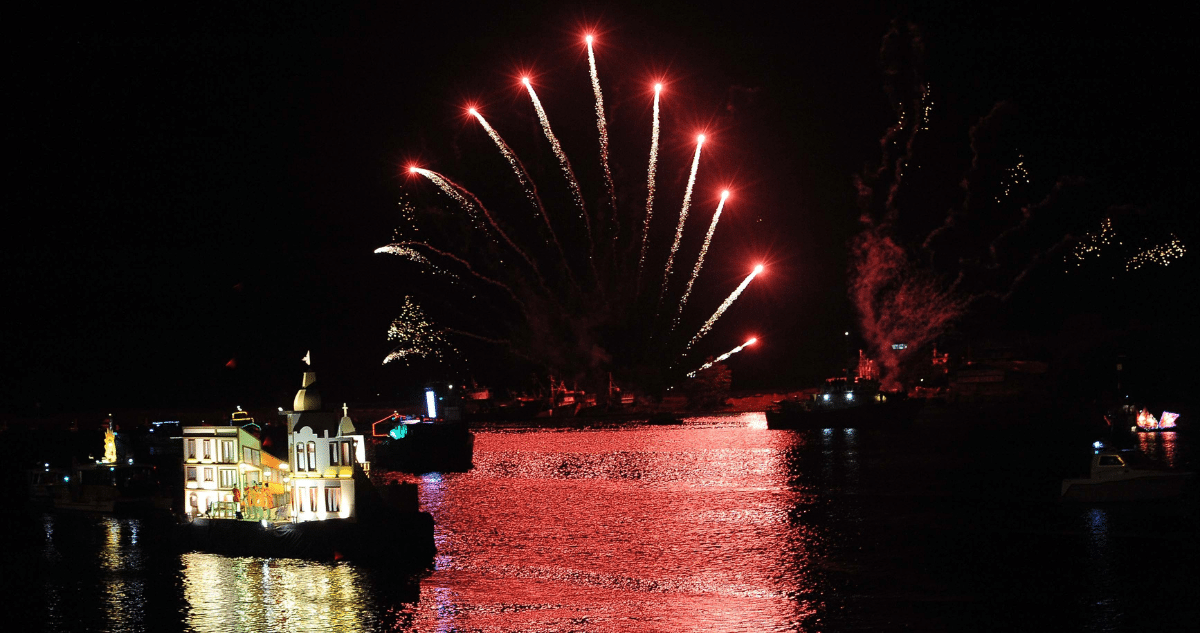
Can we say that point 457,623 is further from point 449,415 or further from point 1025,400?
point 1025,400

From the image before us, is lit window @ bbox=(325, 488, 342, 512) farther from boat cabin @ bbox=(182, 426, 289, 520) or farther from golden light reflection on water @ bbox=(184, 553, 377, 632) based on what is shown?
golden light reflection on water @ bbox=(184, 553, 377, 632)

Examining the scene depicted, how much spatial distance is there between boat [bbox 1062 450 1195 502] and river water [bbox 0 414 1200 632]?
0.98 meters

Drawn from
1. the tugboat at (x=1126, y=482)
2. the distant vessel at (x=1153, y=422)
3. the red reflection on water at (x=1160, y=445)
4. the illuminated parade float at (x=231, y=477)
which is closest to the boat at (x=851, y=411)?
the distant vessel at (x=1153, y=422)

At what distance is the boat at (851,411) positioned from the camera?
129m

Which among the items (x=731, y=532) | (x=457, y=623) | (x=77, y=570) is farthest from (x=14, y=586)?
(x=731, y=532)

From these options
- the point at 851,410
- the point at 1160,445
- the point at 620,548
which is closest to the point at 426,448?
the point at 620,548

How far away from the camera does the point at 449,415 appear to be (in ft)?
294

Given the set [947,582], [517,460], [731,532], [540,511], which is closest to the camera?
[947,582]

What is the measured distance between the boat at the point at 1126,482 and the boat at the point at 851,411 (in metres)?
78.7

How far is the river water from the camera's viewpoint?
29.7m

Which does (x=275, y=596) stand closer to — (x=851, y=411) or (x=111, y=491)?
(x=111, y=491)

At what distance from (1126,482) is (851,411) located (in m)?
81.0

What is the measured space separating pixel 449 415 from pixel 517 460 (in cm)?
822

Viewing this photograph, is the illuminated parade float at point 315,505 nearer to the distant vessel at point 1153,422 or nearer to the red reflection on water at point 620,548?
the red reflection on water at point 620,548
